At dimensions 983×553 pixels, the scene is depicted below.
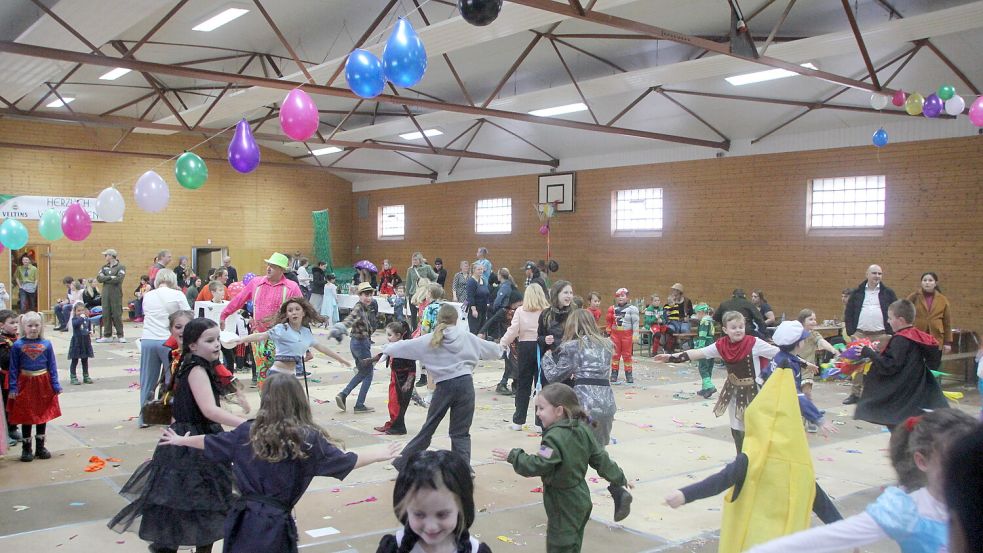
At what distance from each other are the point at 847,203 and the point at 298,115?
38.3 feet

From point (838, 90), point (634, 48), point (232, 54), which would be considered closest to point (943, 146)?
point (838, 90)

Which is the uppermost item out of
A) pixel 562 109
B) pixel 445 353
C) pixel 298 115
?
pixel 562 109

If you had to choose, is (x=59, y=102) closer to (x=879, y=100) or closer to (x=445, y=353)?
(x=445, y=353)

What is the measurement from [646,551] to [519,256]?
17896 millimetres

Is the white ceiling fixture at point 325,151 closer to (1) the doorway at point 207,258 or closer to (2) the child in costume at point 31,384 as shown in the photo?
(1) the doorway at point 207,258

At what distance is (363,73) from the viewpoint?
304 inches

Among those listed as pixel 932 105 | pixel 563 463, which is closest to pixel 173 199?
pixel 932 105

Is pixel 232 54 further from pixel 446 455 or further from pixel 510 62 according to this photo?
pixel 446 455

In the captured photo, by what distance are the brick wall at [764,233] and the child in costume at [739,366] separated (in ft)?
33.4

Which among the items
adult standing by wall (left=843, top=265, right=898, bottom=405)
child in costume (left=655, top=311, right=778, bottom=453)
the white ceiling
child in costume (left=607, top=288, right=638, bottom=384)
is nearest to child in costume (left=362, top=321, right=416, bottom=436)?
child in costume (left=655, top=311, right=778, bottom=453)

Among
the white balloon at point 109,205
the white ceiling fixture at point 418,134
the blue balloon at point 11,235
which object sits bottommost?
the blue balloon at point 11,235

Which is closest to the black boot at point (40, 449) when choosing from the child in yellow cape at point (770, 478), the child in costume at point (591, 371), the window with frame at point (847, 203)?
the child in costume at point (591, 371)

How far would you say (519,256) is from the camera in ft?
74.9

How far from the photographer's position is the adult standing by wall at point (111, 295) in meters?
16.8
